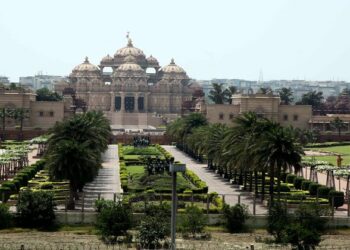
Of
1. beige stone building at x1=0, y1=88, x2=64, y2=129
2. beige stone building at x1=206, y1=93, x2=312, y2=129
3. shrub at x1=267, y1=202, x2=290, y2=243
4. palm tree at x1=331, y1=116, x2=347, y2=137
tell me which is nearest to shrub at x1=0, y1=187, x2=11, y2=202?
shrub at x1=267, y1=202, x2=290, y2=243

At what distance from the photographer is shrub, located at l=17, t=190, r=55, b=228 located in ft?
134

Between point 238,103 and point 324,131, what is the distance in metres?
12.2

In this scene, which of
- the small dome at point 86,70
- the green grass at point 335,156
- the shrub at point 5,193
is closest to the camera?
the shrub at point 5,193

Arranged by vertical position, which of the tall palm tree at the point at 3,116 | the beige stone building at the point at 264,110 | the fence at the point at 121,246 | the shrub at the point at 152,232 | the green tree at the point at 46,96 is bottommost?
the fence at the point at 121,246

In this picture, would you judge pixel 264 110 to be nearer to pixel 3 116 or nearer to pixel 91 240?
pixel 3 116

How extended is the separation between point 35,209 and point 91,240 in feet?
13.8

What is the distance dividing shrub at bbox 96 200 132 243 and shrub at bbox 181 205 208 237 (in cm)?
253

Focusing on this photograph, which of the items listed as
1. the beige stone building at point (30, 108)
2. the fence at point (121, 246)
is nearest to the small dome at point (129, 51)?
the beige stone building at point (30, 108)

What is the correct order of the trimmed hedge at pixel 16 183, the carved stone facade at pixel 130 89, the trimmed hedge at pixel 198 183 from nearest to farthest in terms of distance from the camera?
the trimmed hedge at pixel 16 183 < the trimmed hedge at pixel 198 183 < the carved stone facade at pixel 130 89

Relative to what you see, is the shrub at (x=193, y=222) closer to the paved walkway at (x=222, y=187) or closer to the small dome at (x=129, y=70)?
the paved walkway at (x=222, y=187)

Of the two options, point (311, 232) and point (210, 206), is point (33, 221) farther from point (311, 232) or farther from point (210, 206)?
point (311, 232)

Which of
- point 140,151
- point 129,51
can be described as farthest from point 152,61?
point 140,151

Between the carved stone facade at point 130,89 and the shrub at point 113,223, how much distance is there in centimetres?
12099

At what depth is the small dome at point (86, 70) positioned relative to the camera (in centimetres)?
17612
